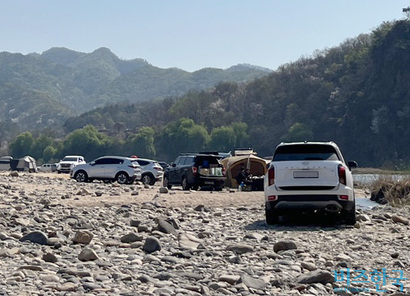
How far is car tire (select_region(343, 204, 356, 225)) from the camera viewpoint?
16.3 m

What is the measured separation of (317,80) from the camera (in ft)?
460

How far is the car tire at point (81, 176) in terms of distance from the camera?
4270 centimetres

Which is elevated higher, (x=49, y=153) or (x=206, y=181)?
(x=49, y=153)

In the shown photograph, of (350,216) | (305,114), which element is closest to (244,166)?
(350,216)

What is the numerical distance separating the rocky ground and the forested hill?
69.0 m

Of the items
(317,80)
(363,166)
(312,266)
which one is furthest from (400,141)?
(312,266)

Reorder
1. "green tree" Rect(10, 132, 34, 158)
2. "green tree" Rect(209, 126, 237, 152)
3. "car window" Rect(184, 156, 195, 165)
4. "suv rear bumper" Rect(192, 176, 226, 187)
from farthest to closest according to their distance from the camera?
"green tree" Rect(10, 132, 34, 158) → "green tree" Rect(209, 126, 237, 152) → "car window" Rect(184, 156, 195, 165) → "suv rear bumper" Rect(192, 176, 226, 187)

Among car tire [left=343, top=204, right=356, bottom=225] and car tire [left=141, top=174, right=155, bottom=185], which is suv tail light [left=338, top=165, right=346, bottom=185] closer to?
car tire [left=343, top=204, right=356, bottom=225]

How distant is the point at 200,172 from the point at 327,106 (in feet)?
311

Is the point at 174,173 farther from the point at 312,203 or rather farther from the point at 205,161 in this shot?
the point at 312,203

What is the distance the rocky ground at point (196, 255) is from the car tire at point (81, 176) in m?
23.3

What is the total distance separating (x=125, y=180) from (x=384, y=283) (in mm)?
32569

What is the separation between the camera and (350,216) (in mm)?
16438

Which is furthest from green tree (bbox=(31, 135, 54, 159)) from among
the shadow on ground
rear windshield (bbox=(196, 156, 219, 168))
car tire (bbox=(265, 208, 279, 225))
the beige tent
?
car tire (bbox=(265, 208, 279, 225))
